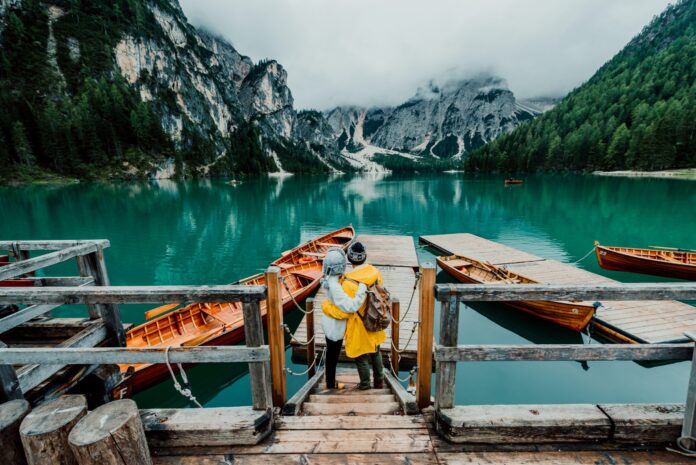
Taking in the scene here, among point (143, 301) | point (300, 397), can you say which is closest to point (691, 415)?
point (300, 397)

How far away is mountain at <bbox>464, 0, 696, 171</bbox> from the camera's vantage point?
244 feet

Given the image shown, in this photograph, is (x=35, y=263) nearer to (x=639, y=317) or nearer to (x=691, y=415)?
(x=691, y=415)

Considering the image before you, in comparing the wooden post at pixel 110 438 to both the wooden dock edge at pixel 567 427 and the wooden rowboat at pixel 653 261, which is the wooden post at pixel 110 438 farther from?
the wooden rowboat at pixel 653 261

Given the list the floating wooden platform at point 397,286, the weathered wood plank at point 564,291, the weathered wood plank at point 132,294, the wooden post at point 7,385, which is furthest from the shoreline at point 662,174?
the wooden post at point 7,385

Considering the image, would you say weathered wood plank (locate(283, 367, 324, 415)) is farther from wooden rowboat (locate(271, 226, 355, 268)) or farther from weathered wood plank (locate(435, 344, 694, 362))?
wooden rowboat (locate(271, 226, 355, 268))

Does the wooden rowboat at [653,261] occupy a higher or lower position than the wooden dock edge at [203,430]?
lower

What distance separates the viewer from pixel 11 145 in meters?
76.2

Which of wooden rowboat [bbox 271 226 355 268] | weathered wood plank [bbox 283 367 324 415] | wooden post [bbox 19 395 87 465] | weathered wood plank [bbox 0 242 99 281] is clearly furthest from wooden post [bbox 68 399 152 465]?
wooden rowboat [bbox 271 226 355 268]

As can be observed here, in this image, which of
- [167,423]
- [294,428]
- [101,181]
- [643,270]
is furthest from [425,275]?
[101,181]

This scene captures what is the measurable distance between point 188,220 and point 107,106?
297 feet

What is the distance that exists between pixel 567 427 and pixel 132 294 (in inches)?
172

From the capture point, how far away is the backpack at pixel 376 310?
4.01 meters

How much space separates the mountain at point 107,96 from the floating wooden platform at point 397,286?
96782mm

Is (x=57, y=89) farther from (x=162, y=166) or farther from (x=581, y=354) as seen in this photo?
(x=581, y=354)
